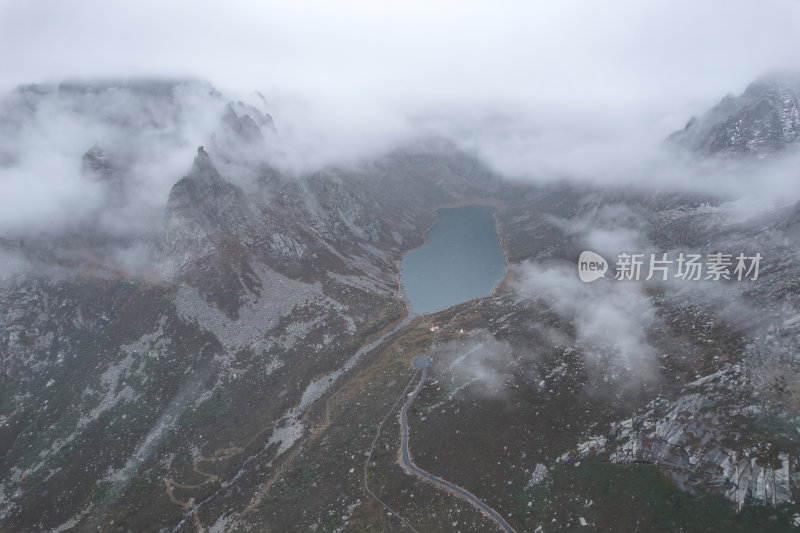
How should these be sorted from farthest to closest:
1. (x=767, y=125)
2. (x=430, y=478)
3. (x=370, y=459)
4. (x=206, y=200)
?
(x=206, y=200)
(x=767, y=125)
(x=370, y=459)
(x=430, y=478)

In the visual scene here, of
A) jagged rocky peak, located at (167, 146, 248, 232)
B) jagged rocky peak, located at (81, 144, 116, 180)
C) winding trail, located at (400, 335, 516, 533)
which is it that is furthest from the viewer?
jagged rocky peak, located at (167, 146, 248, 232)

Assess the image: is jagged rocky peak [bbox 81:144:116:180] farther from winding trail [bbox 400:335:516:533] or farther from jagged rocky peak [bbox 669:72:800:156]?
jagged rocky peak [bbox 669:72:800:156]

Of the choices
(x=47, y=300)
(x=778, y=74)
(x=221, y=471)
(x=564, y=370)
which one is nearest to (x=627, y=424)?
(x=564, y=370)

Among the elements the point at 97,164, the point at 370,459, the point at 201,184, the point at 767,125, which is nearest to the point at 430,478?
the point at 370,459

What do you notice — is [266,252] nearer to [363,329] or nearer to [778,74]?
[363,329]

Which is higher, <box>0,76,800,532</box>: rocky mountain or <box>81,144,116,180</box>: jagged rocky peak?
<box>81,144,116,180</box>: jagged rocky peak

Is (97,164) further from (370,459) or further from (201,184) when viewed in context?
(370,459)

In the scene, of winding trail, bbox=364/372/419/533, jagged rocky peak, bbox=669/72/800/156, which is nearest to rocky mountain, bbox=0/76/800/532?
winding trail, bbox=364/372/419/533

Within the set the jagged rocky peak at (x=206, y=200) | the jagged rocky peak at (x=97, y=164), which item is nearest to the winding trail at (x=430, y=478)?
the jagged rocky peak at (x=206, y=200)
